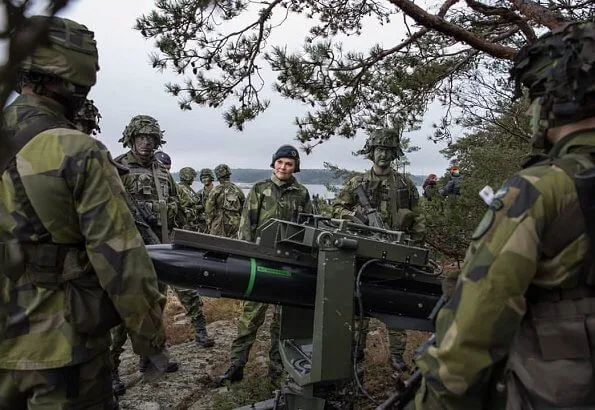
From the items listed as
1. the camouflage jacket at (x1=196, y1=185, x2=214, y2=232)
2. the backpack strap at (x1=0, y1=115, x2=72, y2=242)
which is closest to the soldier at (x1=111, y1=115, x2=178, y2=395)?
the backpack strap at (x1=0, y1=115, x2=72, y2=242)

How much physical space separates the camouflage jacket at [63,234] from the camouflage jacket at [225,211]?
25.9ft

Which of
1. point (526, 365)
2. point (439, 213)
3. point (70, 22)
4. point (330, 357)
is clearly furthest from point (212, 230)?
point (526, 365)

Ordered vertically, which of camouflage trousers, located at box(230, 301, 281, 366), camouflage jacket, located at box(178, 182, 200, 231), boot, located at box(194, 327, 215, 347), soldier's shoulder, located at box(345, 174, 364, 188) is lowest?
boot, located at box(194, 327, 215, 347)

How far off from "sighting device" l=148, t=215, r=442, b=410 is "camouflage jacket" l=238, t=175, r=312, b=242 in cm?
172

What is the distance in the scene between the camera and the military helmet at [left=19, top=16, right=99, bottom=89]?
6.54ft

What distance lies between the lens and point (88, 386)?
82.7 inches

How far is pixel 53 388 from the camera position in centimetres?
203

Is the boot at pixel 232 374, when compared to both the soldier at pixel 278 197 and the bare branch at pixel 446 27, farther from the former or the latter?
the bare branch at pixel 446 27

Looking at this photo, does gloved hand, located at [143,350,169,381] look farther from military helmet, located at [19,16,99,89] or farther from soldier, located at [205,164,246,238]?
soldier, located at [205,164,246,238]

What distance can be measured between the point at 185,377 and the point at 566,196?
401 cm

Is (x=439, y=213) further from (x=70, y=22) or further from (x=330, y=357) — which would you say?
(x=70, y=22)

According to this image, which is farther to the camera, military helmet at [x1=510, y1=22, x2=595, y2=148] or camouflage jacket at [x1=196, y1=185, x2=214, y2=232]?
camouflage jacket at [x1=196, y1=185, x2=214, y2=232]

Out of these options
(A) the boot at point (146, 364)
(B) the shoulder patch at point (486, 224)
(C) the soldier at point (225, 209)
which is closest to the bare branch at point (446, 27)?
(B) the shoulder patch at point (486, 224)

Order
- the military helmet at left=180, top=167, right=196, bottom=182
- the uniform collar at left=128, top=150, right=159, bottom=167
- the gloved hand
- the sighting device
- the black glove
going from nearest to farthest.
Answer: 1. the gloved hand
2. the sighting device
3. the black glove
4. the uniform collar at left=128, top=150, right=159, bottom=167
5. the military helmet at left=180, top=167, right=196, bottom=182
